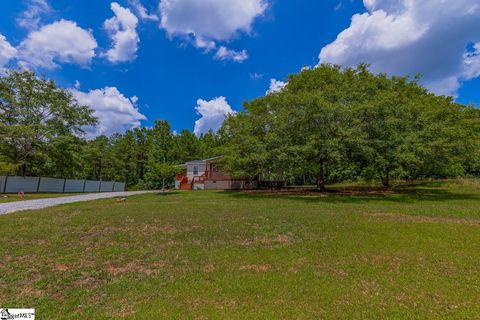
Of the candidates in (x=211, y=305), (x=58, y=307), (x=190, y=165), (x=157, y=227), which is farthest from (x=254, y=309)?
(x=190, y=165)

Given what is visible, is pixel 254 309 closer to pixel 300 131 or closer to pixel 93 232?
pixel 93 232

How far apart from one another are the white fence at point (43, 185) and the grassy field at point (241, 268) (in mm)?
16737

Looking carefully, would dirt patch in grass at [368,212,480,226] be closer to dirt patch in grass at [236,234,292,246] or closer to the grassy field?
the grassy field

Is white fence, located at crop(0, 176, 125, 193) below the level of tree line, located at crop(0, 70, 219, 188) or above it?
below

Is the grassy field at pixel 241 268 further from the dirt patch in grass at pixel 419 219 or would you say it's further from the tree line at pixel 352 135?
the tree line at pixel 352 135

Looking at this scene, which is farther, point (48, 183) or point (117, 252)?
point (48, 183)

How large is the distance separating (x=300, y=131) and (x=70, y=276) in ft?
51.9

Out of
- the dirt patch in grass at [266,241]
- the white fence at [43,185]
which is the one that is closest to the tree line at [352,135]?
the dirt patch in grass at [266,241]

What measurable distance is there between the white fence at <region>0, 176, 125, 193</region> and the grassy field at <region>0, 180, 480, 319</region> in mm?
16737

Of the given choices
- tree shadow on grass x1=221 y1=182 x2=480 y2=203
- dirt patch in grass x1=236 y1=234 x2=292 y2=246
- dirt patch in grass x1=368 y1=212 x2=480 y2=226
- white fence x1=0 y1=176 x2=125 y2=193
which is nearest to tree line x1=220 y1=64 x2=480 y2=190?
tree shadow on grass x1=221 y1=182 x2=480 y2=203

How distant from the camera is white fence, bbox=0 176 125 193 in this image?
21.4 metres

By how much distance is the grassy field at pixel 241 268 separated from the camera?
3846mm

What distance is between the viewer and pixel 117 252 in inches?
245

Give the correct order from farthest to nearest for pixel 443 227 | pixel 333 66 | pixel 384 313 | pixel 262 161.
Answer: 1. pixel 333 66
2. pixel 262 161
3. pixel 443 227
4. pixel 384 313
